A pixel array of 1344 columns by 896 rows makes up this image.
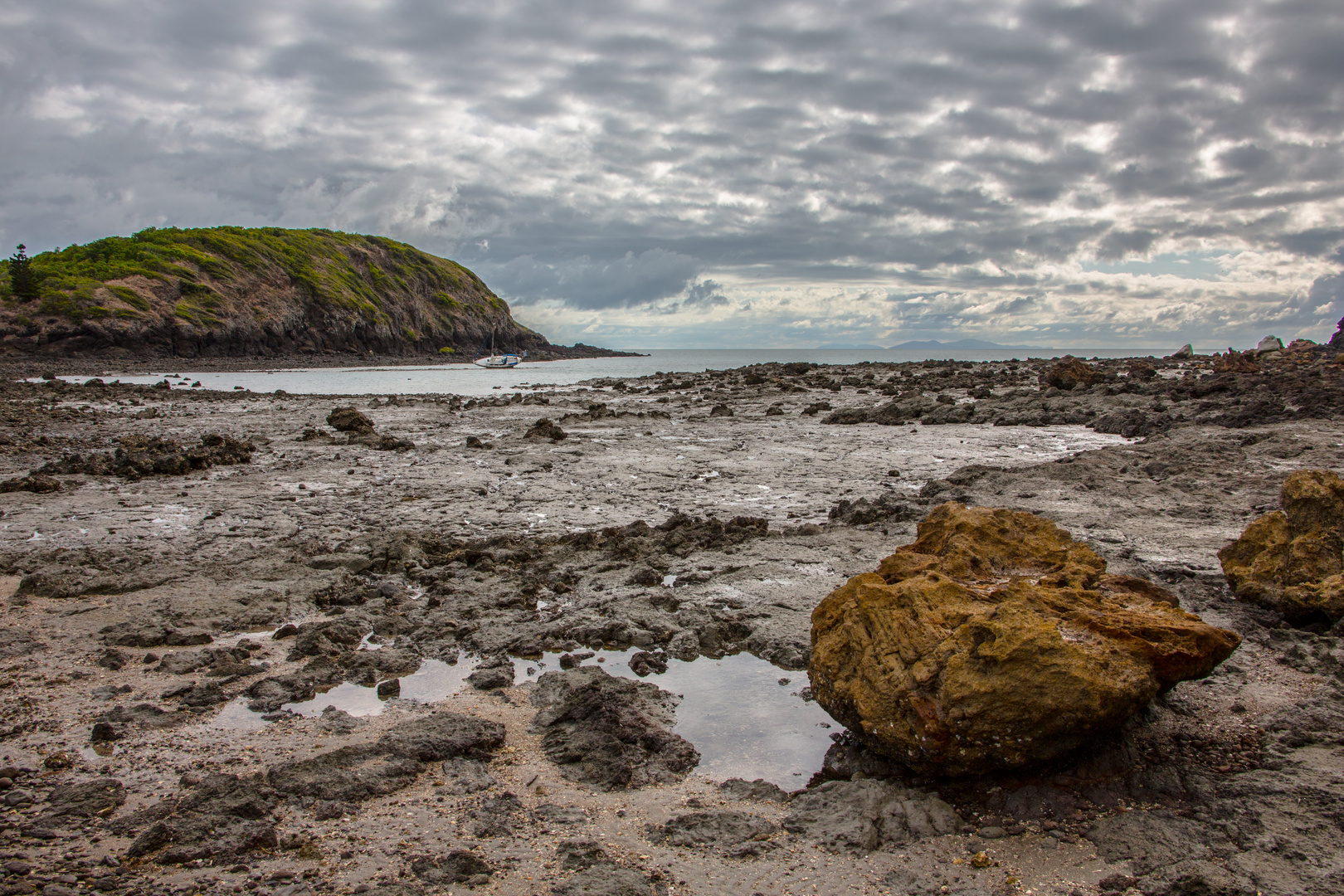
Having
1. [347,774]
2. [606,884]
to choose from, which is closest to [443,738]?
[347,774]

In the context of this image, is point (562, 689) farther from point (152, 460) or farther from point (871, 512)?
point (152, 460)

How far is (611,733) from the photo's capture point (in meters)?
4.87

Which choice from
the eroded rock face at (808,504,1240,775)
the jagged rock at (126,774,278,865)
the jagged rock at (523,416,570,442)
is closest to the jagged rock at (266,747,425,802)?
the jagged rock at (126,774,278,865)

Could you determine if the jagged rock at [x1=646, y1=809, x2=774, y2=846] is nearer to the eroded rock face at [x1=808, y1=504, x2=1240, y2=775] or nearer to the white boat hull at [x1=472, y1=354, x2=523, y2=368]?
the eroded rock face at [x1=808, y1=504, x2=1240, y2=775]

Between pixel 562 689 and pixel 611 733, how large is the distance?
890 mm

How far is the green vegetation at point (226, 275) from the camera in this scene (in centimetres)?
5534

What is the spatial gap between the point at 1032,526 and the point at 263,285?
86.4 m

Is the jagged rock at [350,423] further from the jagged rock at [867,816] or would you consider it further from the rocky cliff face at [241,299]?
the rocky cliff face at [241,299]

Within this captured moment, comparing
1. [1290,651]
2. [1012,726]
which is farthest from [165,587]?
[1290,651]

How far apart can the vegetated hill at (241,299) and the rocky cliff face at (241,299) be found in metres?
0.12

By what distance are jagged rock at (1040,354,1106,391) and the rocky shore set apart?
44.4 feet

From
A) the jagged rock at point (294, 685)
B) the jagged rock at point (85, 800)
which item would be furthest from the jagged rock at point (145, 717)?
the jagged rock at point (85, 800)

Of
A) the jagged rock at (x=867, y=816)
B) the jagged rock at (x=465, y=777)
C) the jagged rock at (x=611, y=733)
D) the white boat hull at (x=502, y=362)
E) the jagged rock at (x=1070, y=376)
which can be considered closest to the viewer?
A: the jagged rock at (x=867, y=816)

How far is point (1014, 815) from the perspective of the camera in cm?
389
